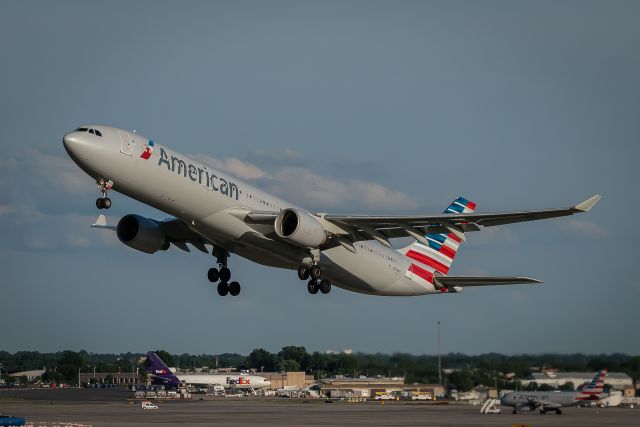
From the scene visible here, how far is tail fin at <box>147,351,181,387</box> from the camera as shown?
10298 centimetres

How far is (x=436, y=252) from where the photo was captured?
5450 cm

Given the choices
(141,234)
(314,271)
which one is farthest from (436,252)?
(141,234)

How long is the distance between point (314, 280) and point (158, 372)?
62.1 m

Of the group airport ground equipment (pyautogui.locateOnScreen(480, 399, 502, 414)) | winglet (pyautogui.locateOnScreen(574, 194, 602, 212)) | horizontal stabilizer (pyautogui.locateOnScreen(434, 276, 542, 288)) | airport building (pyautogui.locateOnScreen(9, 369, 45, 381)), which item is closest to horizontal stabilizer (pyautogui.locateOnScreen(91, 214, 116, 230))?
horizontal stabilizer (pyautogui.locateOnScreen(434, 276, 542, 288))

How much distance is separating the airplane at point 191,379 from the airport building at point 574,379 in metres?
39.4

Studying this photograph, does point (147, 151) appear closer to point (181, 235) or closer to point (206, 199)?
point (206, 199)

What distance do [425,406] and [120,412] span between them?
78.2 ft

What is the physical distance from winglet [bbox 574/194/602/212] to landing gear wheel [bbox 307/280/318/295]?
520 inches

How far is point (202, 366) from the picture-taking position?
461 ft

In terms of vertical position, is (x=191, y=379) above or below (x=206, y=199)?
below

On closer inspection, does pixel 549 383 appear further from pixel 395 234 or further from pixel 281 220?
pixel 281 220

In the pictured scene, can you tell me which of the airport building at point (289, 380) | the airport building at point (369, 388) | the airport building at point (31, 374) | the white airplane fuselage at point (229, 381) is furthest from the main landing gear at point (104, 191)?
the airport building at point (31, 374)

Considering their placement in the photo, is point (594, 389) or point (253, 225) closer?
point (253, 225)

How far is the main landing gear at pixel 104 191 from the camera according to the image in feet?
126
